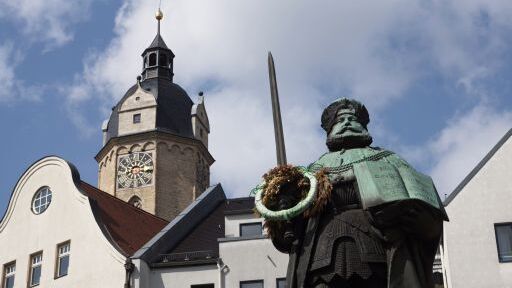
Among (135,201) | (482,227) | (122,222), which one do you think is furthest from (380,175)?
(135,201)

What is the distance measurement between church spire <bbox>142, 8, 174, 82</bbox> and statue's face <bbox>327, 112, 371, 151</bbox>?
2486 inches

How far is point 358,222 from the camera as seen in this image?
6.91 meters

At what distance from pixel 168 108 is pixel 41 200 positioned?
111 feet

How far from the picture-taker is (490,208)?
76.0ft

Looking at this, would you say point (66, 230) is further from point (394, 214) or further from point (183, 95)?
point (183, 95)

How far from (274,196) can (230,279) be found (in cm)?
1945

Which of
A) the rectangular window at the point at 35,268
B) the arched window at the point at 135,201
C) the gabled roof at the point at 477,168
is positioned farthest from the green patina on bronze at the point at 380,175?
the arched window at the point at 135,201

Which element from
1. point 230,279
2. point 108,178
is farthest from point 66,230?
point 108,178

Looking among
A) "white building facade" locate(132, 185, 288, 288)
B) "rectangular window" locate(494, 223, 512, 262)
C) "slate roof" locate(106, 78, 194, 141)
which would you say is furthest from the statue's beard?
"slate roof" locate(106, 78, 194, 141)

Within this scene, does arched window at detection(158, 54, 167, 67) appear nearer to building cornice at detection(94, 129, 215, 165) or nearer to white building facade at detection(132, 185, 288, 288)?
building cornice at detection(94, 129, 215, 165)

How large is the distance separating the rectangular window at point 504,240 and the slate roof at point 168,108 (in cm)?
4185

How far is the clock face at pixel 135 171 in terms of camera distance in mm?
60344

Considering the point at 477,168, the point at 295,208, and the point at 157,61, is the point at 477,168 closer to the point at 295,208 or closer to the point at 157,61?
the point at 295,208

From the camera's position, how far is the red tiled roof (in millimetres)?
29919
